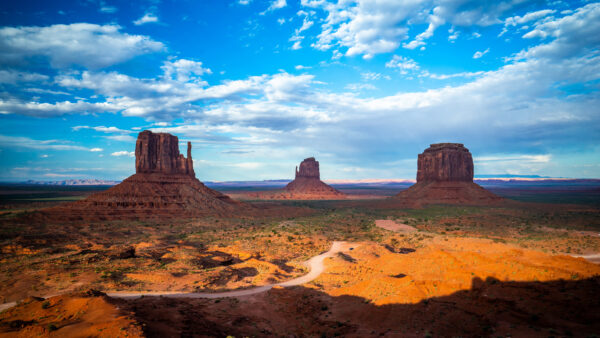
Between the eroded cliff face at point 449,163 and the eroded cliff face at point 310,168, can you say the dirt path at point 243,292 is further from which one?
the eroded cliff face at point 310,168

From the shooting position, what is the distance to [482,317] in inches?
623

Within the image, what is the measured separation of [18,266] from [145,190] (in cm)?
4427

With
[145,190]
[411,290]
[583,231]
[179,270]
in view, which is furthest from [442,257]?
[145,190]

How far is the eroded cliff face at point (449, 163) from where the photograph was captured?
103375mm

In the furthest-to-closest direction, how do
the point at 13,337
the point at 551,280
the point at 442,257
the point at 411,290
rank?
the point at 442,257, the point at 411,290, the point at 551,280, the point at 13,337

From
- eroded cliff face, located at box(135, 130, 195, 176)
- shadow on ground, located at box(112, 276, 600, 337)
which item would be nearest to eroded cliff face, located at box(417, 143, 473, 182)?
eroded cliff face, located at box(135, 130, 195, 176)

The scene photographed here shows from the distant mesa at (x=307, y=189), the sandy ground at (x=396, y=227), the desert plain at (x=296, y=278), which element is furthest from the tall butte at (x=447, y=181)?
the distant mesa at (x=307, y=189)

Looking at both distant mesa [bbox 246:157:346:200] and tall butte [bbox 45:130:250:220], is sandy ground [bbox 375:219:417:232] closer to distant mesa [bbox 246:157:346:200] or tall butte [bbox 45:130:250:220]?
tall butte [bbox 45:130:250:220]

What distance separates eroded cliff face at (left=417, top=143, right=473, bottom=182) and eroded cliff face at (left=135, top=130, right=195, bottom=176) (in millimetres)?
89428

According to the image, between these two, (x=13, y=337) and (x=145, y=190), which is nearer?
(x=13, y=337)

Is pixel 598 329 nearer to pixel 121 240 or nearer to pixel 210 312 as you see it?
pixel 210 312

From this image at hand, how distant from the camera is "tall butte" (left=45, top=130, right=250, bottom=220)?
213 ft

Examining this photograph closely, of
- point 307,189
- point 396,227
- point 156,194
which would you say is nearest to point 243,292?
point 396,227

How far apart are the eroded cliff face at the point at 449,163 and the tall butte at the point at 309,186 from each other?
59.1 meters
